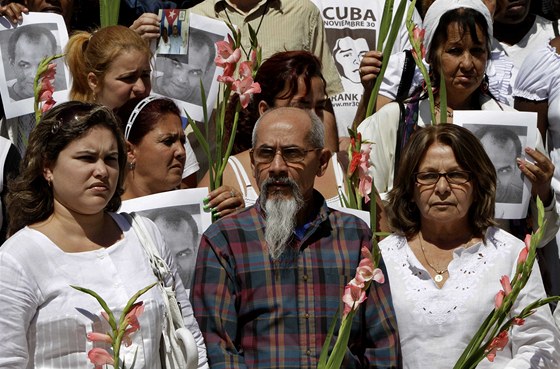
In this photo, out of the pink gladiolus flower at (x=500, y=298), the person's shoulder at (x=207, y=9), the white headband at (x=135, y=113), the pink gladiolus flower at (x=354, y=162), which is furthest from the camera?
the person's shoulder at (x=207, y=9)

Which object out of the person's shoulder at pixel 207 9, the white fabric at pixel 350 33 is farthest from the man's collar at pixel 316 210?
the white fabric at pixel 350 33

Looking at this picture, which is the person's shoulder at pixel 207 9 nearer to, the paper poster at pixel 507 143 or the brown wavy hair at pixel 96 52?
the brown wavy hair at pixel 96 52

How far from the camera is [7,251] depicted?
373 centimetres

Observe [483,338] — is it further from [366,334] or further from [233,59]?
[233,59]

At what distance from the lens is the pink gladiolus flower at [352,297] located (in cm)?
381

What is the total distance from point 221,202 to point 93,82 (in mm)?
911

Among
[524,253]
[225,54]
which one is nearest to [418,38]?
[225,54]

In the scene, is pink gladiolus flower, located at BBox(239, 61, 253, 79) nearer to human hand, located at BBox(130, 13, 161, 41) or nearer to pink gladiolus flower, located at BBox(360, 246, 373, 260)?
human hand, located at BBox(130, 13, 161, 41)

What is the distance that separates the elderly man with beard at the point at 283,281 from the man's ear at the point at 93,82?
1162 millimetres

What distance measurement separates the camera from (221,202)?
4.74 meters

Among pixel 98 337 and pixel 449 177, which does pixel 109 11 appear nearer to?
pixel 449 177

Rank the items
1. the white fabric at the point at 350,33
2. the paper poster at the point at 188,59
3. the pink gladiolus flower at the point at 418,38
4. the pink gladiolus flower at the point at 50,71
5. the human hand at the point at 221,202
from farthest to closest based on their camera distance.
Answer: the white fabric at the point at 350,33 < the paper poster at the point at 188,59 < the pink gladiolus flower at the point at 418,38 < the pink gladiolus flower at the point at 50,71 < the human hand at the point at 221,202

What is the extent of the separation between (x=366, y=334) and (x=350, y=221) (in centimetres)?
40

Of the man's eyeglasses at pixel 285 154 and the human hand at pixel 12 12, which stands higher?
the human hand at pixel 12 12
